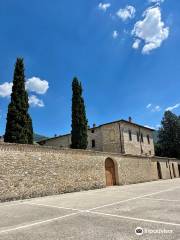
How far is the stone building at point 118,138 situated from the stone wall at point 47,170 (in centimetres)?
1134

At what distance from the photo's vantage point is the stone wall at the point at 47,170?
46.2 feet

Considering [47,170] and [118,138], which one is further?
[118,138]

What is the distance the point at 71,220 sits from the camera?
7.39m

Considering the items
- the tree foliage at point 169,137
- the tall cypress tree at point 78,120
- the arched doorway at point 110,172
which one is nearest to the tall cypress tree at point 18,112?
the tall cypress tree at point 78,120

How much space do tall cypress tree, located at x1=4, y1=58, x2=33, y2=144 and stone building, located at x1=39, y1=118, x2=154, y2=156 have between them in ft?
59.2

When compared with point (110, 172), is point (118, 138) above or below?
above

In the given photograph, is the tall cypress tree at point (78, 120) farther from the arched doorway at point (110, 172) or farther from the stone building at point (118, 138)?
the stone building at point (118, 138)

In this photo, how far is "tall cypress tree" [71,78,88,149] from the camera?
2480cm

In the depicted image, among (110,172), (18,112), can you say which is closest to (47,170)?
(18,112)

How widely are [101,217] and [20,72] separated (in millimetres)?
16745

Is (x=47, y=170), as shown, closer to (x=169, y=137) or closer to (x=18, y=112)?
(x=18, y=112)

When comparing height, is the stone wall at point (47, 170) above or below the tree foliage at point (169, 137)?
below

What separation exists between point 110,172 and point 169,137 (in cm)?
3477

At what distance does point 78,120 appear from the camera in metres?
25.4
